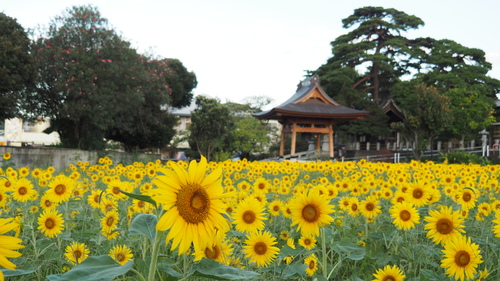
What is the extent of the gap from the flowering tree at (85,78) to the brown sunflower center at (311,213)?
11679 mm

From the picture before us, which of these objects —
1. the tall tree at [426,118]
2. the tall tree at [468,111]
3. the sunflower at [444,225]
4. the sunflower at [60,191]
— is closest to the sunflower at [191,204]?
the sunflower at [444,225]

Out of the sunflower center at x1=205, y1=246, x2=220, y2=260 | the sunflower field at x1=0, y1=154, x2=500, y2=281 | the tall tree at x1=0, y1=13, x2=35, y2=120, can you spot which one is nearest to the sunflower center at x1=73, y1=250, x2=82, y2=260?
the sunflower field at x1=0, y1=154, x2=500, y2=281

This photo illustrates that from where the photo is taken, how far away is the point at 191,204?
0.88 metres

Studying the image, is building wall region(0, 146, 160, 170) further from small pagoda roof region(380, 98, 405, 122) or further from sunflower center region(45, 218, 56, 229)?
small pagoda roof region(380, 98, 405, 122)

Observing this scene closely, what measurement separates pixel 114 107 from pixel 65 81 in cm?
158

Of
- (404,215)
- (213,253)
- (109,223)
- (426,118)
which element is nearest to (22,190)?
(109,223)

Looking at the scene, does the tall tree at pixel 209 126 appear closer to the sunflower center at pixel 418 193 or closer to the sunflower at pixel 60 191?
the sunflower at pixel 60 191

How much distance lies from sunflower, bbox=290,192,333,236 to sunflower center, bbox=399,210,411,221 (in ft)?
2.19

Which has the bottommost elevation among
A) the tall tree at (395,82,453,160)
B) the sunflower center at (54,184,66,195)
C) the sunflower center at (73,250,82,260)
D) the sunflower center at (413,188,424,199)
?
the sunflower center at (73,250,82,260)

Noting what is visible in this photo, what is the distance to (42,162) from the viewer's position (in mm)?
10656

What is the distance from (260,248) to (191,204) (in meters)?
0.81

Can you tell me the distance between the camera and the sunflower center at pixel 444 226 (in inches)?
66.9

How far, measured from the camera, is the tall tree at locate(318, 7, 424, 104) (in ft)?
87.8

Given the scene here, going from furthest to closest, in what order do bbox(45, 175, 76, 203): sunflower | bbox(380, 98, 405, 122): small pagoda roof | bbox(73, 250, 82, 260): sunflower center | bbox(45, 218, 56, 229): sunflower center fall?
bbox(380, 98, 405, 122): small pagoda roof, bbox(45, 175, 76, 203): sunflower, bbox(45, 218, 56, 229): sunflower center, bbox(73, 250, 82, 260): sunflower center
